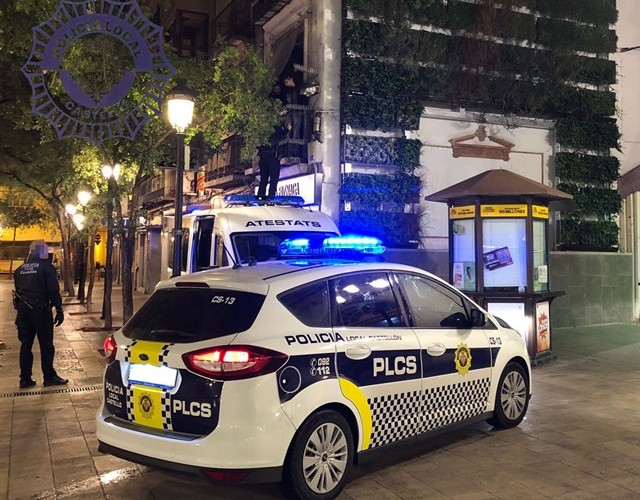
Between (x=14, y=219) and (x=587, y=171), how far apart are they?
32095 millimetres

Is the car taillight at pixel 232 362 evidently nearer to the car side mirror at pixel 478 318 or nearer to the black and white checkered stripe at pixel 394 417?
the black and white checkered stripe at pixel 394 417

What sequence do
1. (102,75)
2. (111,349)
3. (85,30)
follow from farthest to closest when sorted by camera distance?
(102,75) → (85,30) → (111,349)

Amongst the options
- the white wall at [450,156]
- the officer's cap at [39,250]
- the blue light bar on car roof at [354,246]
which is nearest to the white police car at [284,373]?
the blue light bar on car roof at [354,246]

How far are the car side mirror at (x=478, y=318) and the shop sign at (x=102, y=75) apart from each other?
7.75 meters

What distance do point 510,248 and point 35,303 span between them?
714 cm

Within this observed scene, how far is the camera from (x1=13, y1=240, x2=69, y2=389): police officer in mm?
8172

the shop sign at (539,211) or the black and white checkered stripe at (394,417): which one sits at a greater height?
the shop sign at (539,211)

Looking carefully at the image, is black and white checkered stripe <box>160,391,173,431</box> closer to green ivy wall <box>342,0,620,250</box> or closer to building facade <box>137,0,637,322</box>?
building facade <box>137,0,637,322</box>

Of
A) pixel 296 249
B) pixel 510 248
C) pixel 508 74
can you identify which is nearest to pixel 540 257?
pixel 510 248

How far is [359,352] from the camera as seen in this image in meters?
4.61

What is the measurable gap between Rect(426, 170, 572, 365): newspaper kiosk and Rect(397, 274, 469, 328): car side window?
162 inches

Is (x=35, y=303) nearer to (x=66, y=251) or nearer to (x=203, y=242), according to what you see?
(x=203, y=242)

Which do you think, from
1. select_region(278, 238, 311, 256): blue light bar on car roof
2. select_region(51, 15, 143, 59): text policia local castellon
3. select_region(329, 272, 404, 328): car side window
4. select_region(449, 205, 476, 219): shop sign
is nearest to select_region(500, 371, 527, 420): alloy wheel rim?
select_region(329, 272, 404, 328): car side window

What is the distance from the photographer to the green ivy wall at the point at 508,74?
13.6 meters
